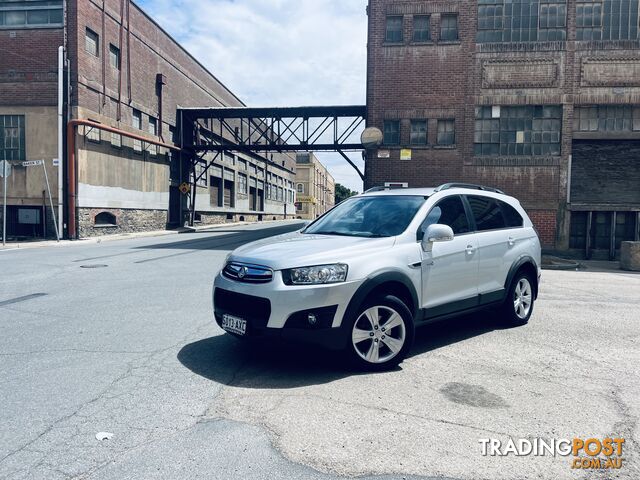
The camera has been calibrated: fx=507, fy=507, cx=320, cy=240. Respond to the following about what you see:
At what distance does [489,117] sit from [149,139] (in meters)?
18.8

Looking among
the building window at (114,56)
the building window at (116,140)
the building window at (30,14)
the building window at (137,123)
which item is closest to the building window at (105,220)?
the building window at (116,140)

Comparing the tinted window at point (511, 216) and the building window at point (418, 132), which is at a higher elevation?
the building window at point (418, 132)

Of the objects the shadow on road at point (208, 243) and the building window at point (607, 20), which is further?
the building window at point (607, 20)

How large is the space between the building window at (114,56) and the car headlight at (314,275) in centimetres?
2626

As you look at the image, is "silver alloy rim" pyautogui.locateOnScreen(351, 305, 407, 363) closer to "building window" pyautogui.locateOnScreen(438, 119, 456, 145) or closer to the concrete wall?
"building window" pyautogui.locateOnScreen(438, 119, 456, 145)

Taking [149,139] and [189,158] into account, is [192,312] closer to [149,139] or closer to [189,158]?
[149,139]

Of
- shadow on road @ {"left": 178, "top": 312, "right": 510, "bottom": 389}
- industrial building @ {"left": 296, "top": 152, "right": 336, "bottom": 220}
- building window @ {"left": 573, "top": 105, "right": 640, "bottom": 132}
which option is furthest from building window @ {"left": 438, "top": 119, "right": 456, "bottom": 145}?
industrial building @ {"left": 296, "top": 152, "right": 336, "bottom": 220}

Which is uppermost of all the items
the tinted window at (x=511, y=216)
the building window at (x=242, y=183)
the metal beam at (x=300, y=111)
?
the metal beam at (x=300, y=111)

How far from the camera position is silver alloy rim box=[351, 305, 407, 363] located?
458 cm

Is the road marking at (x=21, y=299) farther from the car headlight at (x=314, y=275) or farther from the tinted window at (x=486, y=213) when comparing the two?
the tinted window at (x=486, y=213)

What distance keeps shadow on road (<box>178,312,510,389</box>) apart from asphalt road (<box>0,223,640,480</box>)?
2 centimetres

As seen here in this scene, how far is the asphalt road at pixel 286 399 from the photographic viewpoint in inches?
119

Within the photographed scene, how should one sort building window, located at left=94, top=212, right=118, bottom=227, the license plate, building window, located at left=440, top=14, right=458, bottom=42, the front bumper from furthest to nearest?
1. building window, located at left=94, top=212, right=118, bottom=227
2. building window, located at left=440, top=14, right=458, bottom=42
3. the license plate
4. the front bumper

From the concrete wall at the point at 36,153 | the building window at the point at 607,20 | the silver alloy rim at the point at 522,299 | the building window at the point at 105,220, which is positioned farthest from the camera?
the building window at the point at 105,220
